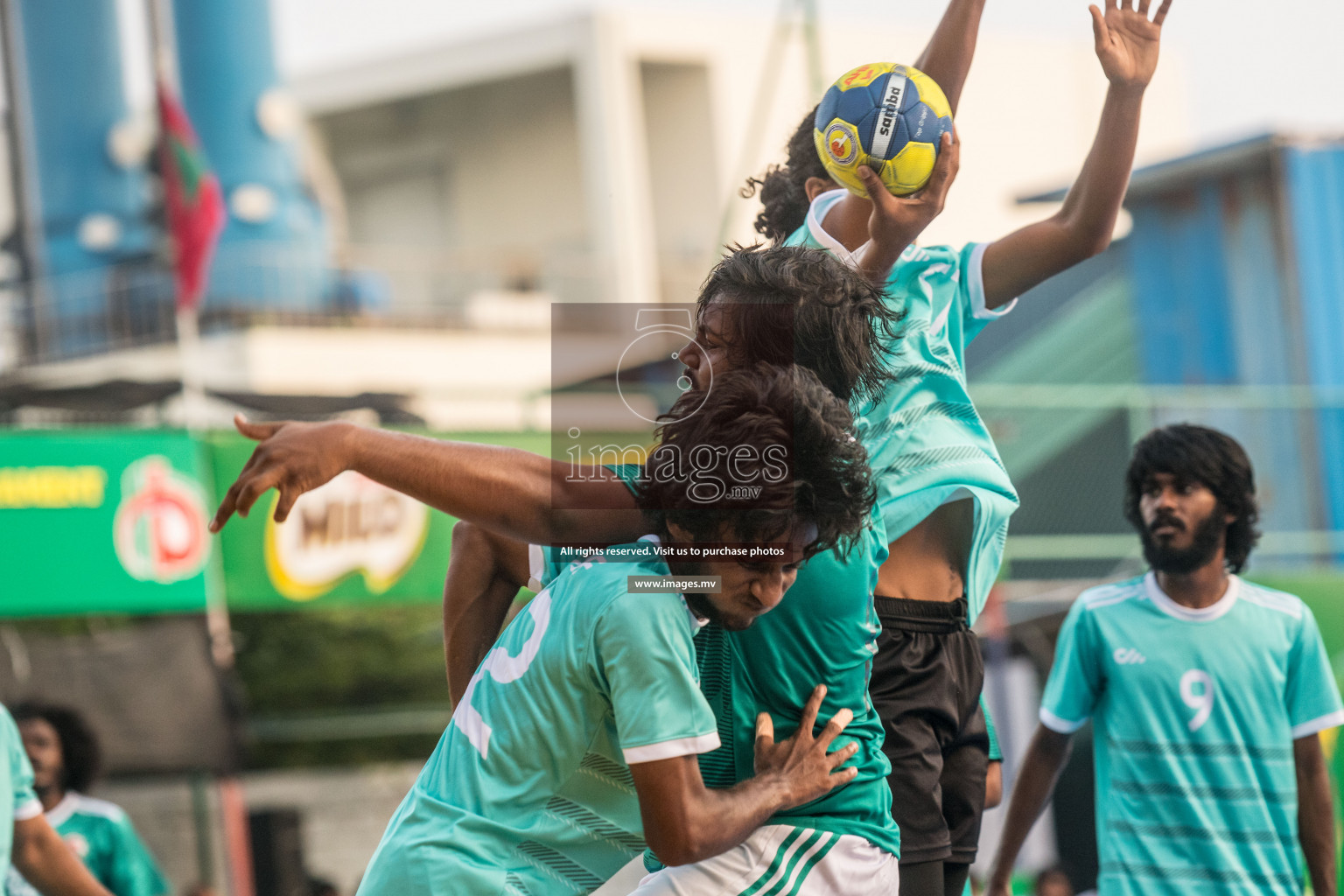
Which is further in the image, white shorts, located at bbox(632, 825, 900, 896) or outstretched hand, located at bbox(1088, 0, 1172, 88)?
outstretched hand, located at bbox(1088, 0, 1172, 88)

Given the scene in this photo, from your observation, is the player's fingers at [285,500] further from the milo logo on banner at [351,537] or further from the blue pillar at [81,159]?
the blue pillar at [81,159]

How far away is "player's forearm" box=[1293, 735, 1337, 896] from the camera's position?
4.89 meters

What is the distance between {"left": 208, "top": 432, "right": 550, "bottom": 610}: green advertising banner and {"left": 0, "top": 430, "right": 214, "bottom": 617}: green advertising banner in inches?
16.4

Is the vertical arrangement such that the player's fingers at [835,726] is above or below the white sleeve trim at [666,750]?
below

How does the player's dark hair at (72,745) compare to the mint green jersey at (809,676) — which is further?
the player's dark hair at (72,745)

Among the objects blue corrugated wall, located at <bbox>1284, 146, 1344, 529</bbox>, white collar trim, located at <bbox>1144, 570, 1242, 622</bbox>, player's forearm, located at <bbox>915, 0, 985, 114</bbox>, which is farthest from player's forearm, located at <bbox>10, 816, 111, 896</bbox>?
blue corrugated wall, located at <bbox>1284, 146, 1344, 529</bbox>

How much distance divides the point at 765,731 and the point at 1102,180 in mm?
1539

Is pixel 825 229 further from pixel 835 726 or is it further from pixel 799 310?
pixel 835 726

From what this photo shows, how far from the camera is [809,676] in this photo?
2875 millimetres

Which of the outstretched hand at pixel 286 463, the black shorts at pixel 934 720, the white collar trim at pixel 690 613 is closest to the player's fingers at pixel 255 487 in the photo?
the outstretched hand at pixel 286 463

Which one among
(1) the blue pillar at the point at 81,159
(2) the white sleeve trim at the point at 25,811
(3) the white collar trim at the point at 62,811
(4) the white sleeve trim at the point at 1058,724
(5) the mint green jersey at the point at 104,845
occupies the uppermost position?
(1) the blue pillar at the point at 81,159

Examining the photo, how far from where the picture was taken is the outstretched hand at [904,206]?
3148 millimetres

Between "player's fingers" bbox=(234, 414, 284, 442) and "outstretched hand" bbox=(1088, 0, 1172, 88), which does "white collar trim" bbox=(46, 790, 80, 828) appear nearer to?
"player's fingers" bbox=(234, 414, 284, 442)

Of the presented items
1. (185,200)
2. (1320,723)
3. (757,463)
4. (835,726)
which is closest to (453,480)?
(757,463)
